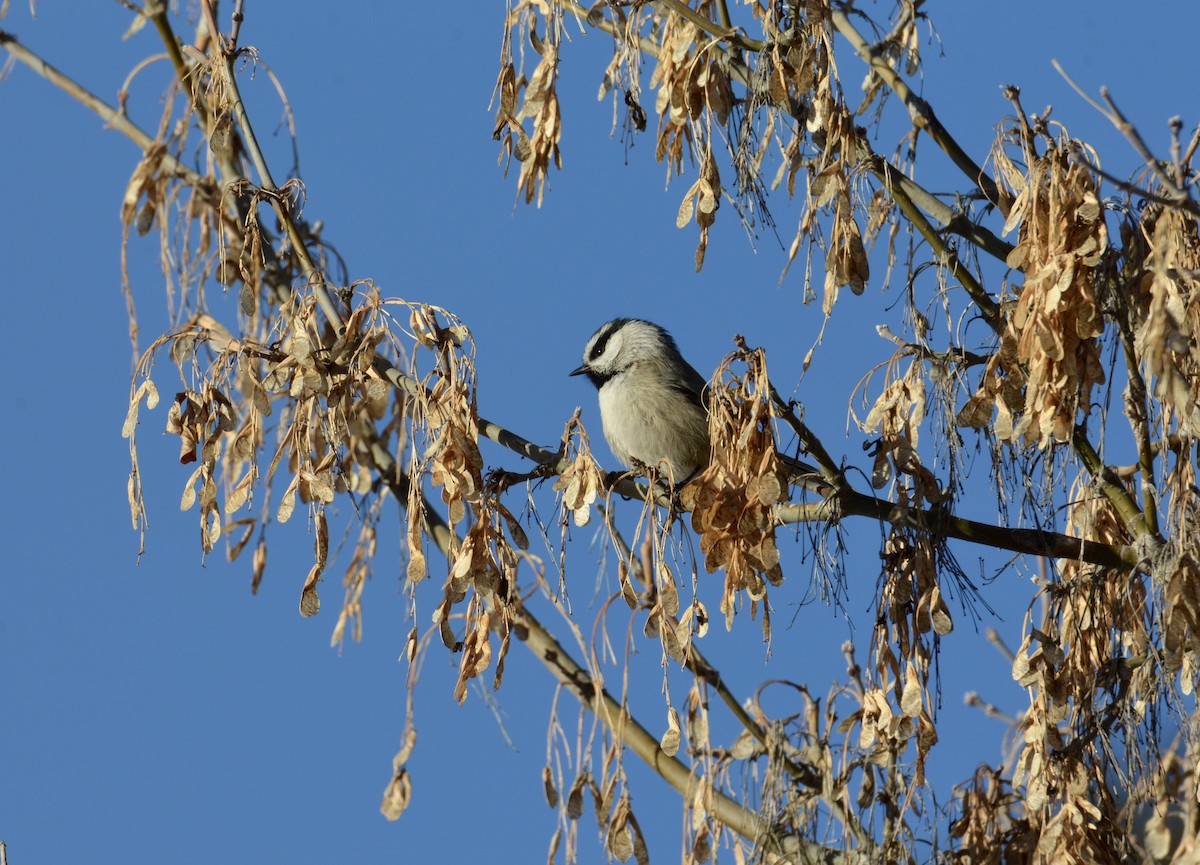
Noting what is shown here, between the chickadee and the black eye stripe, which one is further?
the black eye stripe

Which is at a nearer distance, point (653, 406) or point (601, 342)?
point (653, 406)

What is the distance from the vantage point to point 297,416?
11.1 ft

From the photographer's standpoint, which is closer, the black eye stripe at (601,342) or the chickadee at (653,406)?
the chickadee at (653,406)

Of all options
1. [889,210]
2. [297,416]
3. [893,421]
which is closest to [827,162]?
[889,210]

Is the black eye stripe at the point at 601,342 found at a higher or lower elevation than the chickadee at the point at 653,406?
higher

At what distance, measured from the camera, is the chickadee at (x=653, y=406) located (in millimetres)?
5980

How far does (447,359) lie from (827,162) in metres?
1.13

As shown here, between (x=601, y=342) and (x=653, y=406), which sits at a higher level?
(x=601, y=342)

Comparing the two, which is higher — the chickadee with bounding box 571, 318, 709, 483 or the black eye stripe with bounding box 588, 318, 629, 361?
the black eye stripe with bounding box 588, 318, 629, 361

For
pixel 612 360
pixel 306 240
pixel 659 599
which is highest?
pixel 612 360

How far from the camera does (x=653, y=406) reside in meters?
6.05

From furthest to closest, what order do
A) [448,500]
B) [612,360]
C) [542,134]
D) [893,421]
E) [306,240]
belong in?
[612,360] < [306,240] < [542,134] < [893,421] < [448,500]

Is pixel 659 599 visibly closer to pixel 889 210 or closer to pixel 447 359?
pixel 447 359

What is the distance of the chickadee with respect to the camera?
19.6ft
